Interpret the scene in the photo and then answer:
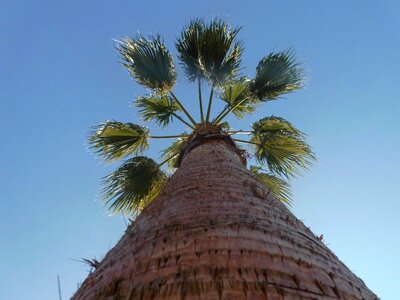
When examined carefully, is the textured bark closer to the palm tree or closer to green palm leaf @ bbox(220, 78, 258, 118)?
the palm tree

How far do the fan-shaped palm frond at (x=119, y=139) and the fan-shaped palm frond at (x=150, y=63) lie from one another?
1.03 metres

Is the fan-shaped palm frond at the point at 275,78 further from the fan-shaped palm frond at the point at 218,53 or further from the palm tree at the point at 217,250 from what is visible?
the palm tree at the point at 217,250

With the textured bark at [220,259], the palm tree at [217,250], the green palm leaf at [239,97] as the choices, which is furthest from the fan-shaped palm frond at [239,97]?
the textured bark at [220,259]

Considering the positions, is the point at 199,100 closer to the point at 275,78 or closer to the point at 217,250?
the point at 275,78

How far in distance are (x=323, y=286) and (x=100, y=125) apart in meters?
7.44

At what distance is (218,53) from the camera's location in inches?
307

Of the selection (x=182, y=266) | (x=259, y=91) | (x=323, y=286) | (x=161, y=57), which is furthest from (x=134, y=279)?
(x=259, y=91)

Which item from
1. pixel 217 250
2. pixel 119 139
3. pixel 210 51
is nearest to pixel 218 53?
pixel 210 51

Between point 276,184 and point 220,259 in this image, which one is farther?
point 276,184

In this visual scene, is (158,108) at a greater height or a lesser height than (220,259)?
greater

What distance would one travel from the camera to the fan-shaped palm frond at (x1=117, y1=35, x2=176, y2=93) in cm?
807

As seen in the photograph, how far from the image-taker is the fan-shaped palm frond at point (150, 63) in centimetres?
807

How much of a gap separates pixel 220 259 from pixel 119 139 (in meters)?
7.16

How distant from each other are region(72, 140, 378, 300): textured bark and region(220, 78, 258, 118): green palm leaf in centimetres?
682
